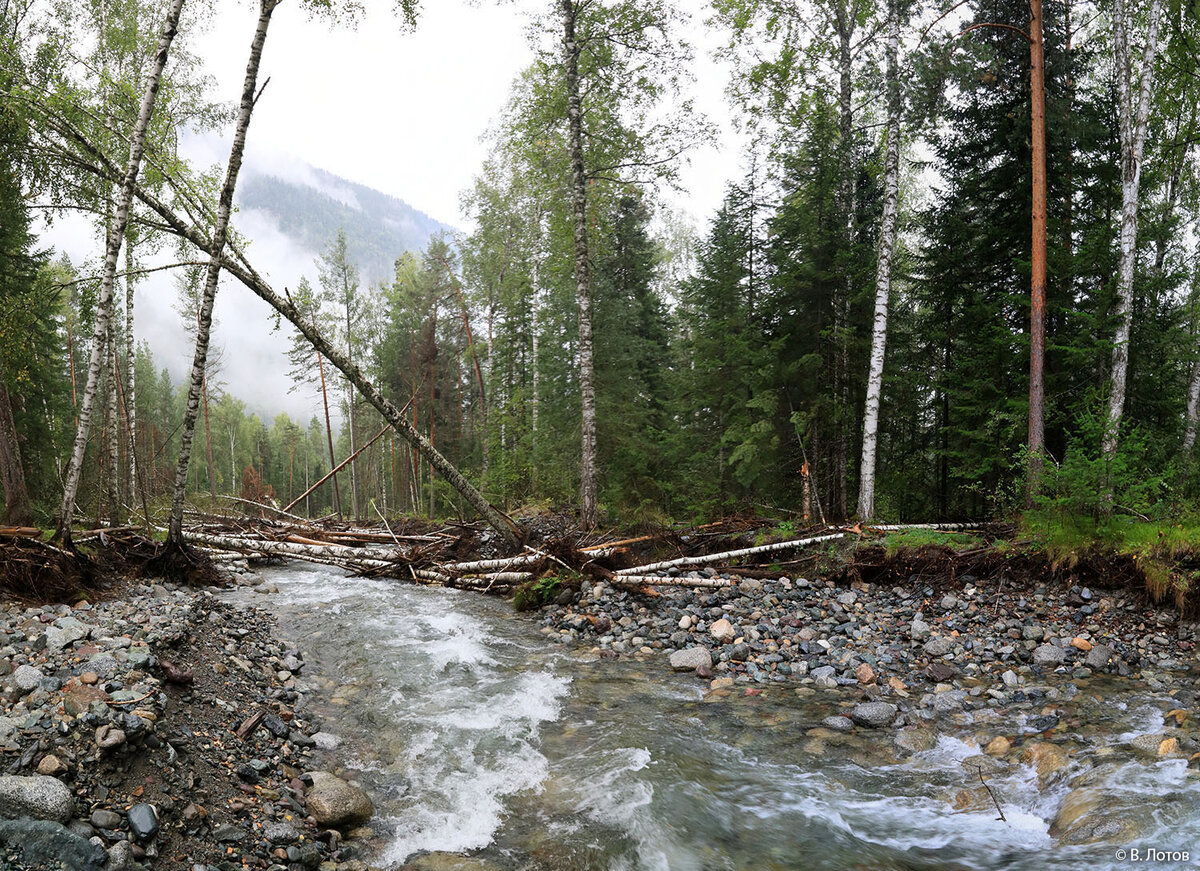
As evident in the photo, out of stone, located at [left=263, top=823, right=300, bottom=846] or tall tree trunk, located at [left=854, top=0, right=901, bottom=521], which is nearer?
stone, located at [left=263, top=823, right=300, bottom=846]

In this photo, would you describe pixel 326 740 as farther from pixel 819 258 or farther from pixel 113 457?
pixel 819 258

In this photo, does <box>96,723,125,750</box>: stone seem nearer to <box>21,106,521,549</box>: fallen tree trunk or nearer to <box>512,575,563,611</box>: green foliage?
<box>21,106,521,549</box>: fallen tree trunk

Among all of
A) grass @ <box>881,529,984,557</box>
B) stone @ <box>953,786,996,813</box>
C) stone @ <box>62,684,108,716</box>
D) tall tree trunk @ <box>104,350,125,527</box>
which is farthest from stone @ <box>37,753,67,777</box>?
tall tree trunk @ <box>104,350,125,527</box>

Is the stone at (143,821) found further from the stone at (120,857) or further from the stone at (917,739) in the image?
the stone at (917,739)

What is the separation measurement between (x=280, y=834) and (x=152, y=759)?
0.86m

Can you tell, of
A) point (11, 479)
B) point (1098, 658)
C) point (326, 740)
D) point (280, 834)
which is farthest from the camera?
point (11, 479)

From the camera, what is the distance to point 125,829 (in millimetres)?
2734

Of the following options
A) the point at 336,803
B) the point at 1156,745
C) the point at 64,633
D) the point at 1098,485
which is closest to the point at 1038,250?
the point at 1098,485

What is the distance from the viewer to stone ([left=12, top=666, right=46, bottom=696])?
3.41m

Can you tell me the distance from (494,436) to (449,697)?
1988 cm

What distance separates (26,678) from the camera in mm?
3486

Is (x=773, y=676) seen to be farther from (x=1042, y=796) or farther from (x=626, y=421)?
(x=626, y=421)

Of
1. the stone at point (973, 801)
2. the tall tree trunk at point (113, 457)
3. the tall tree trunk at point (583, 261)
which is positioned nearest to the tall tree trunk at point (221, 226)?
the tall tree trunk at point (113, 457)

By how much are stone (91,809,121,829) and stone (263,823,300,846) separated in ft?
2.49
